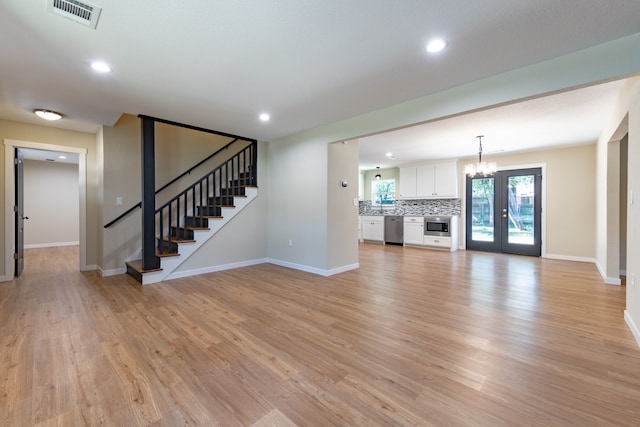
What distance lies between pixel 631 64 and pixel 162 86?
4.16 metres

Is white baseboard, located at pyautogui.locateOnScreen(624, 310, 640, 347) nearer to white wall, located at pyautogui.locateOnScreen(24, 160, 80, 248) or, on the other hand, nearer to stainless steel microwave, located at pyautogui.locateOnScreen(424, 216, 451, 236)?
stainless steel microwave, located at pyautogui.locateOnScreen(424, 216, 451, 236)

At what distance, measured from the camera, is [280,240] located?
17.5 ft

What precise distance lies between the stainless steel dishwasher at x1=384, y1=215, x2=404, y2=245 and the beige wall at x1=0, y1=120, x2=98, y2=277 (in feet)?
23.0

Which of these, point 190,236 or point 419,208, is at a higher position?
point 419,208

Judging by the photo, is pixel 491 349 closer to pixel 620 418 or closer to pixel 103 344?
pixel 620 418

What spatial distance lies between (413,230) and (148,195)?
6.49 meters

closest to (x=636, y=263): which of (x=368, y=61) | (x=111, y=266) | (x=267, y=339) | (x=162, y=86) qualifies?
(x=368, y=61)

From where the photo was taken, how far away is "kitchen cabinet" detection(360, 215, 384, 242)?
860 centimetres

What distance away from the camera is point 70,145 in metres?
4.77

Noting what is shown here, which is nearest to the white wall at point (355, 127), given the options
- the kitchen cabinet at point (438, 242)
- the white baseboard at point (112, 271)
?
the white baseboard at point (112, 271)

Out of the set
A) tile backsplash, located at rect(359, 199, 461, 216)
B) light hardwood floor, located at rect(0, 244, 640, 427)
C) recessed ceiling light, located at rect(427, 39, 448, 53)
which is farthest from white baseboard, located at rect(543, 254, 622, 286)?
recessed ceiling light, located at rect(427, 39, 448, 53)

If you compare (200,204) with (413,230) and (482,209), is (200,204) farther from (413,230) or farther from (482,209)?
(482,209)

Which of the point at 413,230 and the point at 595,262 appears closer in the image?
the point at 595,262

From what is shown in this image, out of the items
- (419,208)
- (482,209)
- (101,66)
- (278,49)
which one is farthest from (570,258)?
(101,66)
